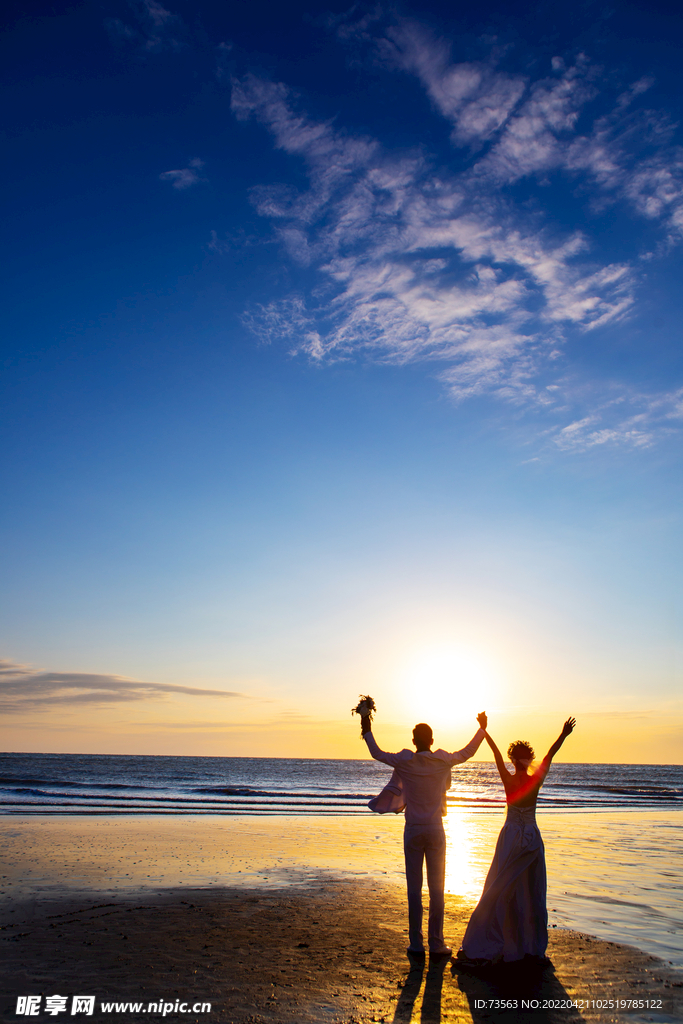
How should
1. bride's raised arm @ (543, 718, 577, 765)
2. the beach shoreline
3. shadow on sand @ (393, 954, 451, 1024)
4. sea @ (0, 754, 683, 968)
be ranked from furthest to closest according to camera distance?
1. sea @ (0, 754, 683, 968)
2. bride's raised arm @ (543, 718, 577, 765)
3. the beach shoreline
4. shadow on sand @ (393, 954, 451, 1024)

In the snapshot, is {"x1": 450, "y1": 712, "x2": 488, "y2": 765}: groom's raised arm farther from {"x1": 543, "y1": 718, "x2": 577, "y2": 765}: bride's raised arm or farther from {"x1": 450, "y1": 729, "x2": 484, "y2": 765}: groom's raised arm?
{"x1": 543, "y1": 718, "x2": 577, "y2": 765}: bride's raised arm

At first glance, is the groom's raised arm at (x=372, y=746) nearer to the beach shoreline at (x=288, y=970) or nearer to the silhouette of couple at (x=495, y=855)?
the silhouette of couple at (x=495, y=855)

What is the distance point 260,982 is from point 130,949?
1.95m

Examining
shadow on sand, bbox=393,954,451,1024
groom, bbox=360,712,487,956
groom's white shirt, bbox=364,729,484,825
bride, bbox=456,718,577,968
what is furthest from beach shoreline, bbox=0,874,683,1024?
groom's white shirt, bbox=364,729,484,825

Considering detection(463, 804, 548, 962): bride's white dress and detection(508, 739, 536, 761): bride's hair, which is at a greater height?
detection(508, 739, 536, 761): bride's hair

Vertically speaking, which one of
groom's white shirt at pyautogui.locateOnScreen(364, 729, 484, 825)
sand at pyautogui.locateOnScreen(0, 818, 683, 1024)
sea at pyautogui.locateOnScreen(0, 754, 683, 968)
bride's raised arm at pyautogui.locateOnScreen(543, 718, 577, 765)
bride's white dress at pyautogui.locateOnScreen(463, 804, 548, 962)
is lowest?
sea at pyautogui.locateOnScreen(0, 754, 683, 968)

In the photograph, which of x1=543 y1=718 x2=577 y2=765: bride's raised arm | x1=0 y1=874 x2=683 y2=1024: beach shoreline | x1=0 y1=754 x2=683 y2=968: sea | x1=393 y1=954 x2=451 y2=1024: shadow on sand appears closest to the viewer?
x1=393 y1=954 x2=451 y2=1024: shadow on sand

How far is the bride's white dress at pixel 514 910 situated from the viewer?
636cm

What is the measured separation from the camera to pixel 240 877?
38.2ft

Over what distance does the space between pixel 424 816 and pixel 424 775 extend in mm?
404

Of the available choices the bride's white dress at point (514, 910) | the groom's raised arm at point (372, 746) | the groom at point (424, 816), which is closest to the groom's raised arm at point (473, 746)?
the groom at point (424, 816)

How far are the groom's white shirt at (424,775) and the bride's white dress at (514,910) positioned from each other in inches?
33.5

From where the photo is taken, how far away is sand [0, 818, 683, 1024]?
17.4 feet

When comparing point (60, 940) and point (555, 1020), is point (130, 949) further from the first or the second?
point (555, 1020)
